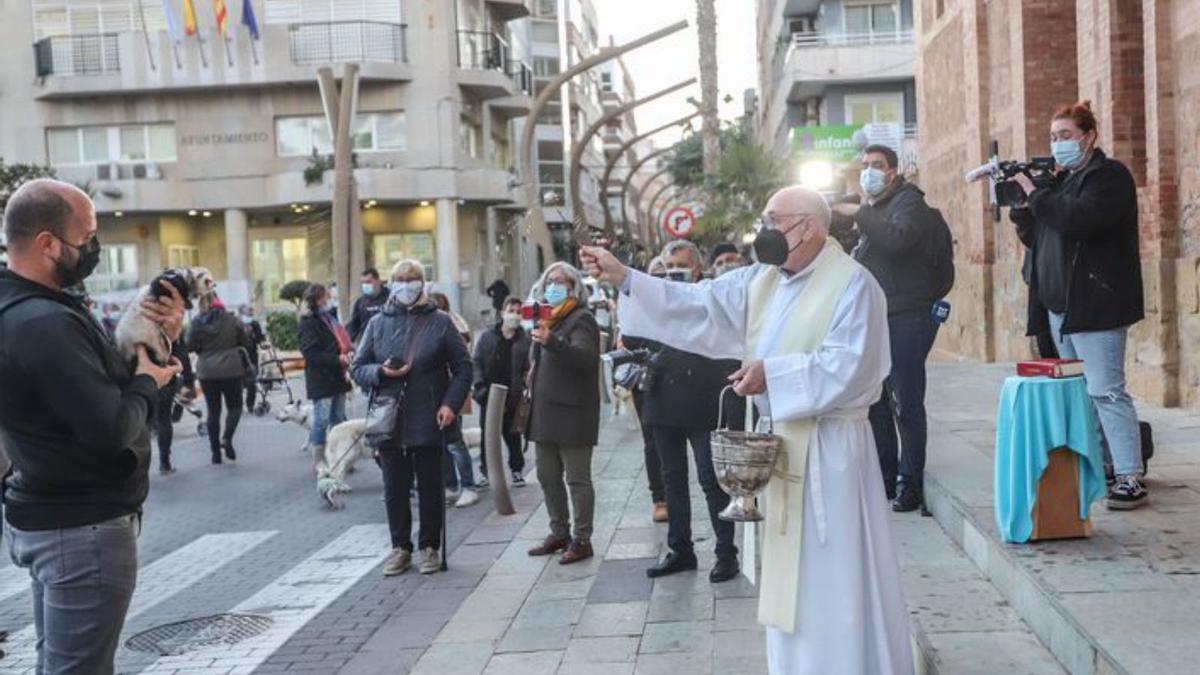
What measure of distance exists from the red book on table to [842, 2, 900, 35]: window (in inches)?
1427

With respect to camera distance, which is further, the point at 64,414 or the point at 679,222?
the point at 679,222

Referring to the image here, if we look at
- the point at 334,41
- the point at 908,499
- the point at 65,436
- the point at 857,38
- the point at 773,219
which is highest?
the point at 334,41

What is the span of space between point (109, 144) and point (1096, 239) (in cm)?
3805

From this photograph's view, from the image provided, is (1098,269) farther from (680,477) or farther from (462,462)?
(462,462)

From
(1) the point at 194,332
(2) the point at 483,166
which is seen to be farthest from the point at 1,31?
(1) the point at 194,332

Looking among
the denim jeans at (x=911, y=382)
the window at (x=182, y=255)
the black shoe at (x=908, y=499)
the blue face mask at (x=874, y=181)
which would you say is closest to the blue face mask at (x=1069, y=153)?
the blue face mask at (x=874, y=181)

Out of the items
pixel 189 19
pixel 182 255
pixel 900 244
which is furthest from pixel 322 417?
pixel 182 255

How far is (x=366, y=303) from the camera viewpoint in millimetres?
13688

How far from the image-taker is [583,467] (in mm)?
8148

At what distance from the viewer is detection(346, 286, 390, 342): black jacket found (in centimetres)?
1345

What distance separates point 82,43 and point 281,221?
8.09m

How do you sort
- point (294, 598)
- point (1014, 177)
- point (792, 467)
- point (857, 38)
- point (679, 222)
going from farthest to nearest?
point (857, 38) → point (679, 222) → point (294, 598) → point (1014, 177) → point (792, 467)

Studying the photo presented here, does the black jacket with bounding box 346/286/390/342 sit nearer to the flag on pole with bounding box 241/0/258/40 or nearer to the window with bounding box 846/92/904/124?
the flag on pole with bounding box 241/0/258/40

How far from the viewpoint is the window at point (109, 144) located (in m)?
39.0
